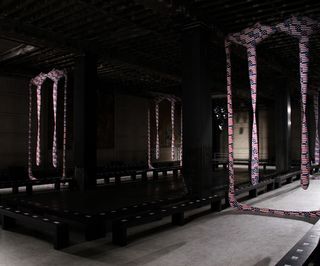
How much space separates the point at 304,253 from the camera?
349 cm

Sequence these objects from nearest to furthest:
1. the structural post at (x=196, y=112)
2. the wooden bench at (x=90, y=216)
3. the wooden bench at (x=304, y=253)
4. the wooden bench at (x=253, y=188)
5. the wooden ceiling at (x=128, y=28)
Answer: the wooden bench at (x=304, y=253)
the wooden bench at (x=90, y=216)
the wooden ceiling at (x=128, y=28)
the structural post at (x=196, y=112)
the wooden bench at (x=253, y=188)

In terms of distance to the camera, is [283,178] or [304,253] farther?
[283,178]

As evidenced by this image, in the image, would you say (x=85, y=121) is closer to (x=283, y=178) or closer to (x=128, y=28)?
(x=128, y=28)

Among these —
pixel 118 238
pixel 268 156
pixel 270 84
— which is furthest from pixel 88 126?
pixel 268 156

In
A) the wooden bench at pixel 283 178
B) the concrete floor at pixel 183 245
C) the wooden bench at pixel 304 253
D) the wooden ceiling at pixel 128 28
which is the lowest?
the concrete floor at pixel 183 245

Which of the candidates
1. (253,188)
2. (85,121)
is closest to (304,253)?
(253,188)

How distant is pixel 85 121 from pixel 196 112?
12.7ft

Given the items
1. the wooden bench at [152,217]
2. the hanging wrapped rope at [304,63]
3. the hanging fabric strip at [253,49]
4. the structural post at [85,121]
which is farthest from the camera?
the structural post at [85,121]

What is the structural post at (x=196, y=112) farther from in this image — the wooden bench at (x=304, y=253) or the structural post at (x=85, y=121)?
the structural post at (x=85, y=121)

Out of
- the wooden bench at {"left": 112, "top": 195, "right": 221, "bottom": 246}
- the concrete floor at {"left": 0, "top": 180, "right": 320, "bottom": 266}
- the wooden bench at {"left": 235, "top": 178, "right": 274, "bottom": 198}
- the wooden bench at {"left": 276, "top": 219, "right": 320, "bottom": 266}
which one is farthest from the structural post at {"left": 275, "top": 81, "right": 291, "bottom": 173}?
the wooden bench at {"left": 276, "top": 219, "right": 320, "bottom": 266}

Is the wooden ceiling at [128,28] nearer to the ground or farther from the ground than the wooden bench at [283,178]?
farther from the ground

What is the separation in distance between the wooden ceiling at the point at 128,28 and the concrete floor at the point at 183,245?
14.1 feet

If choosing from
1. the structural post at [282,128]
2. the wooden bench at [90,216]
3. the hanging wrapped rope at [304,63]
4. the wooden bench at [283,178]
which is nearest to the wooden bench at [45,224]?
the wooden bench at [90,216]

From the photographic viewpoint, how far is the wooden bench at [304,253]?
3.23m
